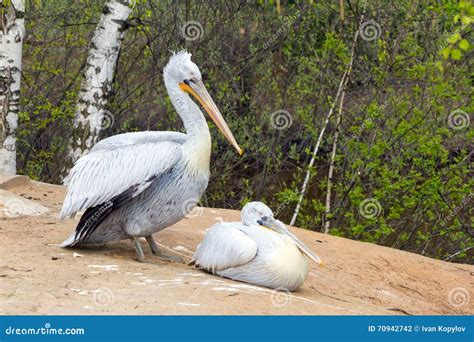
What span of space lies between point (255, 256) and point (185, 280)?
0.63 m

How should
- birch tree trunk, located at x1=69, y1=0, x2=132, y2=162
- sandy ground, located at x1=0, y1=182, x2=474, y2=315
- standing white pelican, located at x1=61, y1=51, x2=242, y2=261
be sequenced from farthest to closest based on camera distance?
birch tree trunk, located at x1=69, y1=0, x2=132, y2=162
standing white pelican, located at x1=61, y1=51, x2=242, y2=261
sandy ground, located at x1=0, y1=182, x2=474, y2=315

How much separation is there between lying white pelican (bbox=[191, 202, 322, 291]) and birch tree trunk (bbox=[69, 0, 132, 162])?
4.26 meters

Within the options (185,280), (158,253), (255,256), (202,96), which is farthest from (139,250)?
(202,96)

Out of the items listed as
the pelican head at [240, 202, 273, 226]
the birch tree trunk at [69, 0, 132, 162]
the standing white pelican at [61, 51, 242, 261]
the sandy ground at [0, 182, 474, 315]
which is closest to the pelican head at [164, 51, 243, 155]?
the standing white pelican at [61, 51, 242, 261]

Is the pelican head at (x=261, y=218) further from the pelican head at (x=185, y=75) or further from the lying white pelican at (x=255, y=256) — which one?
the pelican head at (x=185, y=75)

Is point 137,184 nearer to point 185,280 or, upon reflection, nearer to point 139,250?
point 139,250

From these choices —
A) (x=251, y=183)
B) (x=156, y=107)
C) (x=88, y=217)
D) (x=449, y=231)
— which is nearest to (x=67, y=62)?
(x=156, y=107)

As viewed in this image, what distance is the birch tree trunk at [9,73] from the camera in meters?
9.67

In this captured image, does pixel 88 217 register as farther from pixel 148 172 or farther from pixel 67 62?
Answer: pixel 67 62

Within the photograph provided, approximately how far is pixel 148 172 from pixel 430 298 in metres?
2.65

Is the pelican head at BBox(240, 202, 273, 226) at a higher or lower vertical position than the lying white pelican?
higher

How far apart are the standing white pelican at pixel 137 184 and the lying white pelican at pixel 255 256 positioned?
0.36 metres

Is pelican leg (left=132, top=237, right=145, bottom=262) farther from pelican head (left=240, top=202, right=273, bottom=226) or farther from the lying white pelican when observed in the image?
pelican head (left=240, top=202, right=273, bottom=226)

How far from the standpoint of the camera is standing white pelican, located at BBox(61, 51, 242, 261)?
6.26 meters
